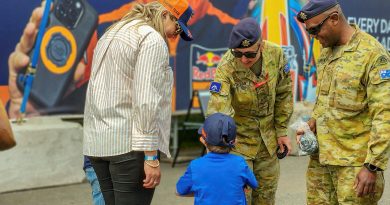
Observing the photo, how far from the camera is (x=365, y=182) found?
3760 millimetres

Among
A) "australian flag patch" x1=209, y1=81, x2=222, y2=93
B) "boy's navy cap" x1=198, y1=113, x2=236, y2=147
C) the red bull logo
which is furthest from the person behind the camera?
the red bull logo

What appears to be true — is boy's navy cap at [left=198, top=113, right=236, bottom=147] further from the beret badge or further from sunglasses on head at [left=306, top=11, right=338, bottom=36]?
sunglasses on head at [left=306, top=11, right=338, bottom=36]

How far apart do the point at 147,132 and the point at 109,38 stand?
577 mm

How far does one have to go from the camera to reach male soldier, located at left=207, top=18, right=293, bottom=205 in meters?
4.40

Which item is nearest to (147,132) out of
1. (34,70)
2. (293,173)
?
(34,70)

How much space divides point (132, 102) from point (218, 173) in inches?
27.4

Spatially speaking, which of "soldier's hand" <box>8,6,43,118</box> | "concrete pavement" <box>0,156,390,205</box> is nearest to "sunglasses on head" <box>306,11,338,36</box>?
"concrete pavement" <box>0,156,390,205</box>

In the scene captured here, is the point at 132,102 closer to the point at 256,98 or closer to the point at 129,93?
the point at 129,93

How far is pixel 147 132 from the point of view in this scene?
3600 mm

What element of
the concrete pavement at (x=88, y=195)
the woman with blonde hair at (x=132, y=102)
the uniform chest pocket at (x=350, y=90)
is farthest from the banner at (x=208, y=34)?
the uniform chest pocket at (x=350, y=90)

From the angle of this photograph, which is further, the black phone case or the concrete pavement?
the black phone case

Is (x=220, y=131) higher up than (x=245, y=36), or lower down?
lower down

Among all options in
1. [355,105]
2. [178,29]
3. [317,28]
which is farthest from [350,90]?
[178,29]

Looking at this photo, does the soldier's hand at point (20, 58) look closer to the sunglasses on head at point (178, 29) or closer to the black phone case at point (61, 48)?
the black phone case at point (61, 48)
